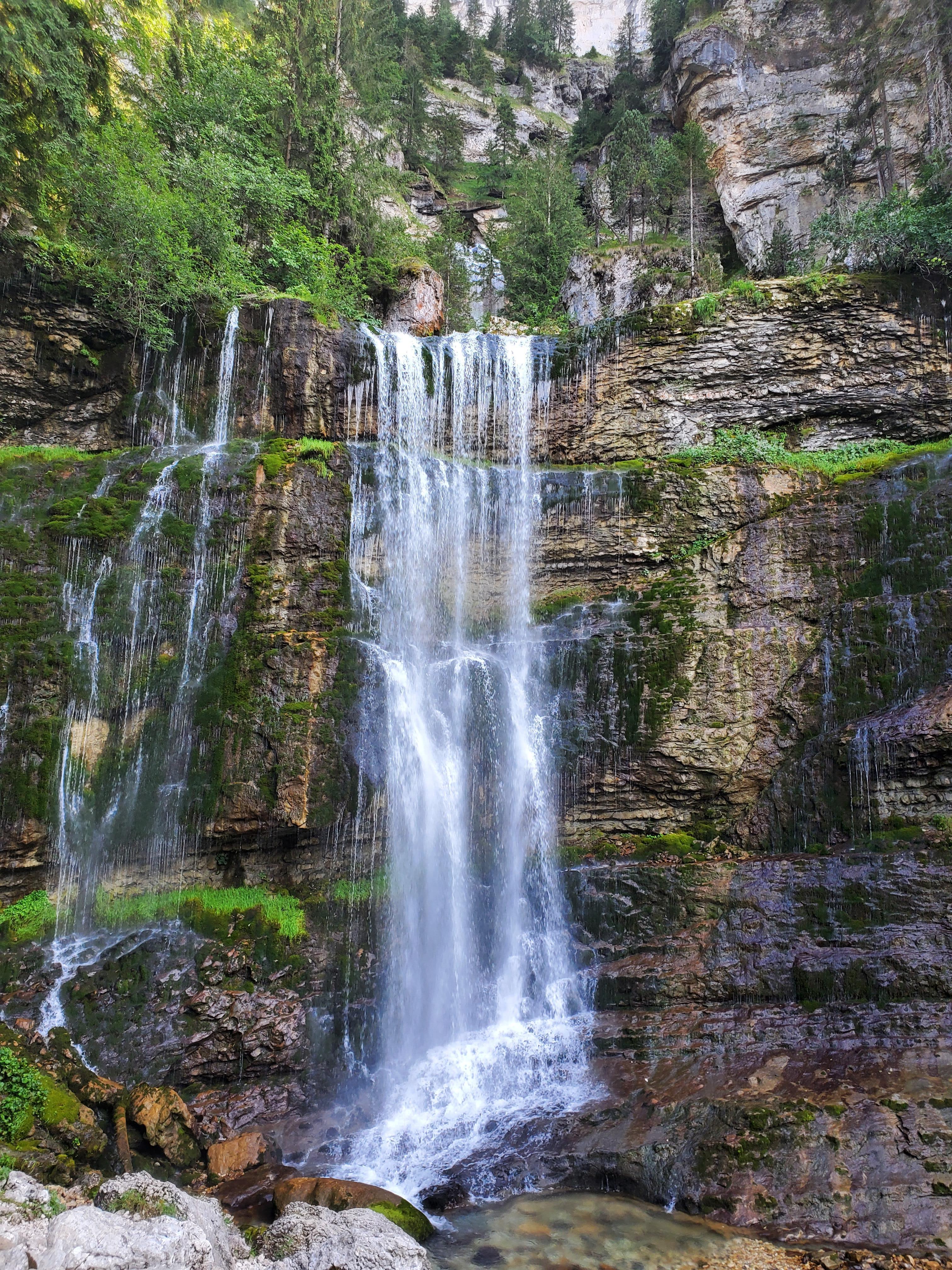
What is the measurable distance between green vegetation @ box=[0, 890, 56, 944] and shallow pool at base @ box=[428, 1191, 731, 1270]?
7515 millimetres

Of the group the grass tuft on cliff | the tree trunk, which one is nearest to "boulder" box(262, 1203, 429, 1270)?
the grass tuft on cliff

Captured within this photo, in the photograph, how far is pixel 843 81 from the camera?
106ft

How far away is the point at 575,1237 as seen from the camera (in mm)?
8023

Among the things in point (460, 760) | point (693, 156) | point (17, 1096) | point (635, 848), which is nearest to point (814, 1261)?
point (635, 848)

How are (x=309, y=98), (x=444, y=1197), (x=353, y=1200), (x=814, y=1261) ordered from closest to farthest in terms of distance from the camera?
(x=814, y=1261) → (x=353, y=1200) → (x=444, y=1197) → (x=309, y=98)

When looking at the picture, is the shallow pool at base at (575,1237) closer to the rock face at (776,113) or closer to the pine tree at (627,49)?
the rock face at (776,113)

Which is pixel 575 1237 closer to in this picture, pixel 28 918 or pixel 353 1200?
pixel 353 1200

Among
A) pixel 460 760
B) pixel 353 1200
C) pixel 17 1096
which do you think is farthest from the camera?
pixel 460 760

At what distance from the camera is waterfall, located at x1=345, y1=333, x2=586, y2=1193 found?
11.1m

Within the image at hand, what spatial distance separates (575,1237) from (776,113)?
40.3 m

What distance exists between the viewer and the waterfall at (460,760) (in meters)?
11.1

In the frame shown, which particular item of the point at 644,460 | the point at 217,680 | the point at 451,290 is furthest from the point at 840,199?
the point at 217,680

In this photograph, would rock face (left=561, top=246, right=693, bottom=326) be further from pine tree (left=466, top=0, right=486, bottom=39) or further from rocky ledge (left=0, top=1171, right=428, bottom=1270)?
pine tree (left=466, top=0, right=486, bottom=39)

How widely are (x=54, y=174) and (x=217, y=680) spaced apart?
47.1 feet
